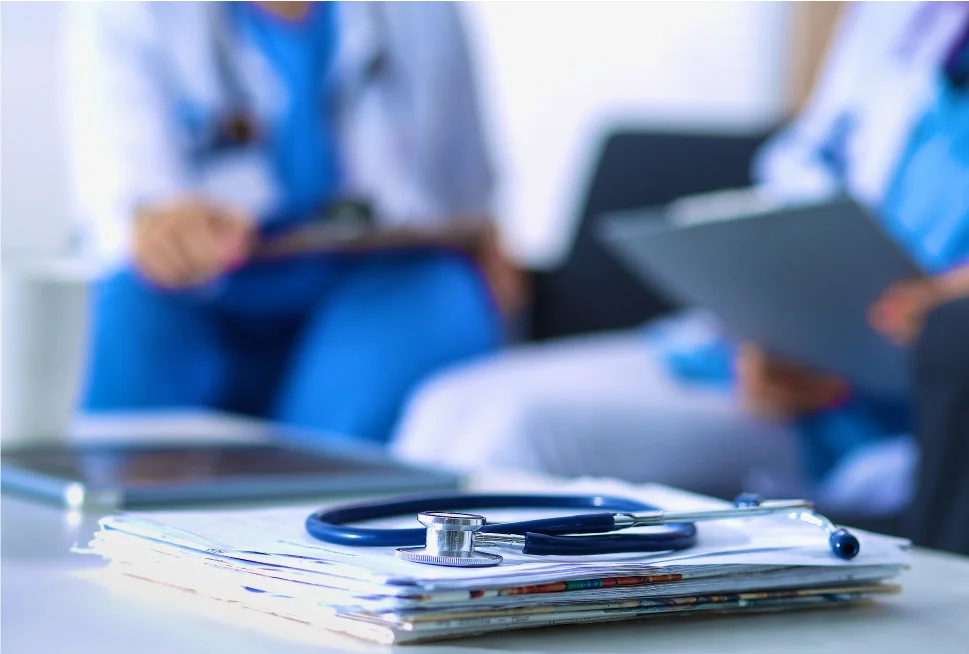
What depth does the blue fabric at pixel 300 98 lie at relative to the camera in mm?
1777

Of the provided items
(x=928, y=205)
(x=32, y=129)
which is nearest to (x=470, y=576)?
(x=928, y=205)

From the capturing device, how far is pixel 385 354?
181 centimetres

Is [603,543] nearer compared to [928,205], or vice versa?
[603,543]

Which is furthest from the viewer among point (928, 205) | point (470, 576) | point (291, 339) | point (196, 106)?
point (291, 339)

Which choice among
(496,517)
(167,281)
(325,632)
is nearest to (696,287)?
(167,281)

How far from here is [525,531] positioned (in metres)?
0.38

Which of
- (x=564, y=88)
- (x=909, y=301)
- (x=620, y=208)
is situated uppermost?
(x=564, y=88)

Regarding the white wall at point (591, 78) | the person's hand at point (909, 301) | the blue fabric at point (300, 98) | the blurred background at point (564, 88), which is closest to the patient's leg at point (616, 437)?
the person's hand at point (909, 301)

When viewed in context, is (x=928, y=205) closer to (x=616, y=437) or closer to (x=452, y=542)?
(x=616, y=437)

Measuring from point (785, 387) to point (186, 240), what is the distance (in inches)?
30.8

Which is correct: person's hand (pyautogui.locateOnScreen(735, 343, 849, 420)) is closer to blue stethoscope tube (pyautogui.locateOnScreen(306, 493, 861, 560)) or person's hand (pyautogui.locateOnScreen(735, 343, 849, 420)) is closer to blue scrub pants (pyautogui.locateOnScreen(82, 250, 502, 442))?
blue scrub pants (pyautogui.locateOnScreen(82, 250, 502, 442))

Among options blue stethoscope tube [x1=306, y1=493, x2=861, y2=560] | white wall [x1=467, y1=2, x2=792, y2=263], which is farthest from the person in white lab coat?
blue stethoscope tube [x1=306, y1=493, x2=861, y2=560]

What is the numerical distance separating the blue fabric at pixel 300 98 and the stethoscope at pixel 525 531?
1.40 m

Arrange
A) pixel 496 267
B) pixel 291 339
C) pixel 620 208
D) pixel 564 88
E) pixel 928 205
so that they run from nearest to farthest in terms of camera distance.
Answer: pixel 928 205
pixel 291 339
pixel 496 267
pixel 620 208
pixel 564 88
